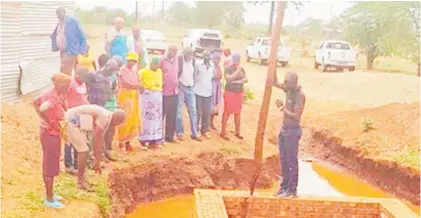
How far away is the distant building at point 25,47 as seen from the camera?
12.2 meters

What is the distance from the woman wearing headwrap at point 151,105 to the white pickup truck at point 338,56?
729 inches

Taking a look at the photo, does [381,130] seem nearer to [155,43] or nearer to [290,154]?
[290,154]

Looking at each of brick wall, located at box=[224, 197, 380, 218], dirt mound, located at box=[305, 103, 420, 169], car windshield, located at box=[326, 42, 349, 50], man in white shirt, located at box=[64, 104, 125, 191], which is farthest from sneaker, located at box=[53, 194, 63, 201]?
car windshield, located at box=[326, 42, 349, 50]

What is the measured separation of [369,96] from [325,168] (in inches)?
266

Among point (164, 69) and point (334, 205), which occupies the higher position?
point (164, 69)

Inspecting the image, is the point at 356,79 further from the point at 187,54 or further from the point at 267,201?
the point at 267,201

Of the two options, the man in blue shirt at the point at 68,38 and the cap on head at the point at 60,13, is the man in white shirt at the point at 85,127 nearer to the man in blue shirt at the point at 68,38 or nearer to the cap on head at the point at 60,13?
the man in blue shirt at the point at 68,38

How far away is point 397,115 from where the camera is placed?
15.3 m

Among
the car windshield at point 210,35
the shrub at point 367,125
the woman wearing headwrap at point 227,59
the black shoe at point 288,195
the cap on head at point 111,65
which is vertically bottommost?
the shrub at point 367,125

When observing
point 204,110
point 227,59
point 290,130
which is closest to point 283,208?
point 290,130

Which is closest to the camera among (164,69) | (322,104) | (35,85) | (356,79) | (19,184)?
(19,184)

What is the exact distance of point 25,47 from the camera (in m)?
13.3

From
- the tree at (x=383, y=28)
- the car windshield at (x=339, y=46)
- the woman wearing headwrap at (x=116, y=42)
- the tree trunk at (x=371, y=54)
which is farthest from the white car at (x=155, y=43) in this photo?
the woman wearing headwrap at (x=116, y=42)

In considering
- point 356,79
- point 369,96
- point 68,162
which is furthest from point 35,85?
point 356,79
